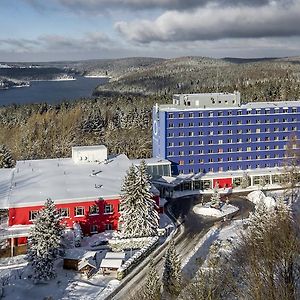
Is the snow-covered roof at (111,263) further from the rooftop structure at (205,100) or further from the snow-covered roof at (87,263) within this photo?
the rooftop structure at (205,100)

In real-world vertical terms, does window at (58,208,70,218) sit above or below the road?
above

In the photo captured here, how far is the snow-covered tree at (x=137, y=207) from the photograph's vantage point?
33062mm

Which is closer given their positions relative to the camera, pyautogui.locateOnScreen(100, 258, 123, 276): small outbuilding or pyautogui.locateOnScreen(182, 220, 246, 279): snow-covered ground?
pyautogui.locateOnScreen(100, 258, 123, 276): small outbuilding

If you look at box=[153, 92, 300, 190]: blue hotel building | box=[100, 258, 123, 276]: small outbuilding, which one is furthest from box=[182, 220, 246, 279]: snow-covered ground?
box=[153, 92, 300, 190]: blue hotel building

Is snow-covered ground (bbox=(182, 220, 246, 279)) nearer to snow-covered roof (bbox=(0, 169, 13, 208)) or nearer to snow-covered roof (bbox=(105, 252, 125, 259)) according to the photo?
snow-covered roof (bbox=(105, 252, 125, 259))

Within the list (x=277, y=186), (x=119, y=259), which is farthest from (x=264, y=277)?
(x=277, y=186)

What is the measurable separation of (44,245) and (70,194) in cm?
846

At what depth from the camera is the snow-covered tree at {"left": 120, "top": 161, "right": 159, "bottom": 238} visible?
108 feet

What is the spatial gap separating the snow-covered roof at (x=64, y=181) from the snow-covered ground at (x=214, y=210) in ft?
25.9

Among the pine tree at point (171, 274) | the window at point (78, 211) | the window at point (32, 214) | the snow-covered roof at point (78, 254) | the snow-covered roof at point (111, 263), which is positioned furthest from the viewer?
the window at point (78, 211)

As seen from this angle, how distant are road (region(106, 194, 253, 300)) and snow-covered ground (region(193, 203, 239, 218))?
1.86ft

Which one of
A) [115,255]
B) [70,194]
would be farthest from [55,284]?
[70,194]

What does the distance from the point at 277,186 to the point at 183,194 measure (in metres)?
11.3

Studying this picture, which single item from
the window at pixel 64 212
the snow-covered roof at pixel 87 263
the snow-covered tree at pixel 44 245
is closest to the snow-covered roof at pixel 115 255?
the snow-covered roof at pixel 87 263
